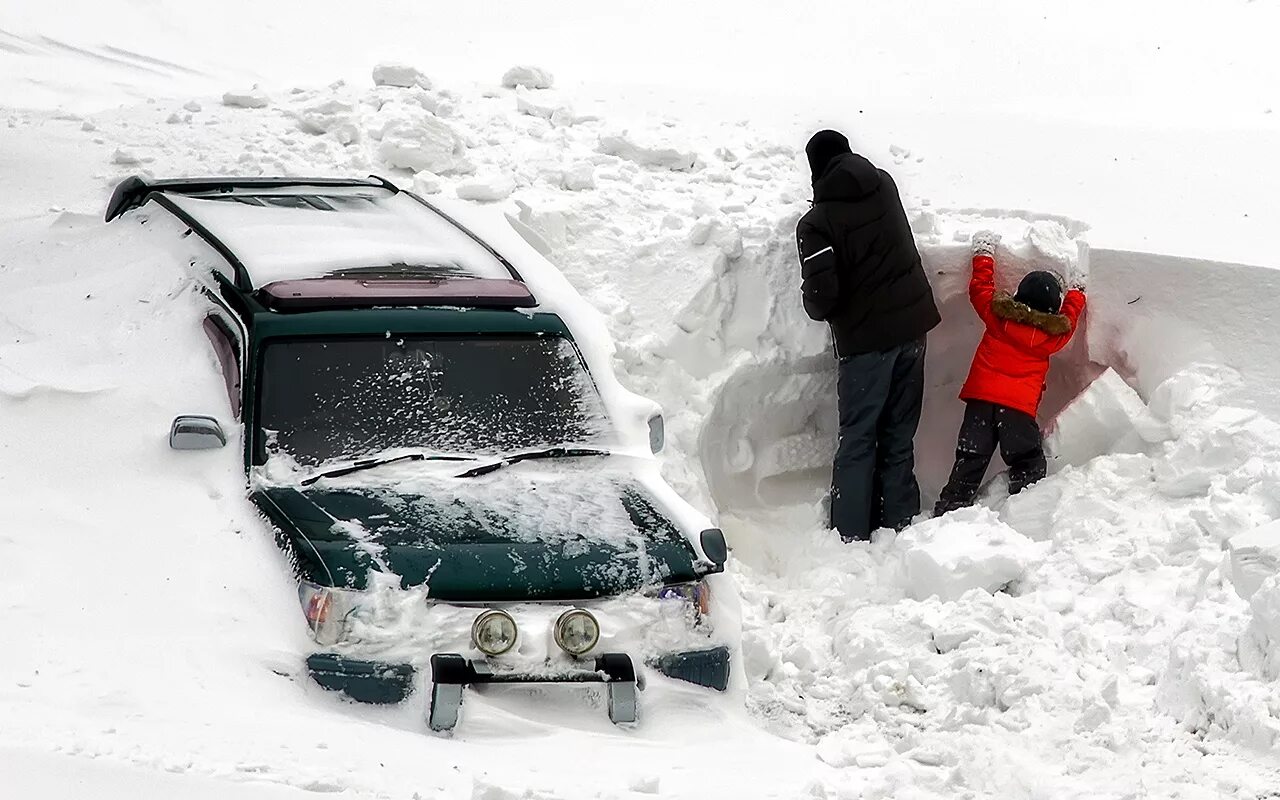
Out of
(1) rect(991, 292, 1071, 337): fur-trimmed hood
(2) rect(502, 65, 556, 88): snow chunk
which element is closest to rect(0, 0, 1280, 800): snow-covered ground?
(2) rect(502, 65, 556, 88): snow chunk

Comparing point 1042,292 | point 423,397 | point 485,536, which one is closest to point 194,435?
point 423,397

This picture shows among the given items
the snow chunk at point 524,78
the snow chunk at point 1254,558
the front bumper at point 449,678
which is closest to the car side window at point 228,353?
the front bumper at point 449,678

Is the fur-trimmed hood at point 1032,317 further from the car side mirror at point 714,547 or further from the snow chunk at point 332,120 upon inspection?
the snow chunk at point 332,120

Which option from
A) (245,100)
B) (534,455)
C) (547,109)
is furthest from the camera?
(547,109)

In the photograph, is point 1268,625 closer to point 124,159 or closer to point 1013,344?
point 1013,344

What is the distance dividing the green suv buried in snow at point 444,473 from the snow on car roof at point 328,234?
2cm

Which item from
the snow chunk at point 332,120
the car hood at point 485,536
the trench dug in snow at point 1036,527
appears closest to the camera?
the car hood at point 485,536

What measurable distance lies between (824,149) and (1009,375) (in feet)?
4.47

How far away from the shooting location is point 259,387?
4387 millimetres

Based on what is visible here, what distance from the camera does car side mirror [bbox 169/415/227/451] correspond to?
164 inches

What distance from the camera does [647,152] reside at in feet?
25.4

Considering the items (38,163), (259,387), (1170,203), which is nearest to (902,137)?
(1170,203)

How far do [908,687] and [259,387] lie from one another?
2.33m

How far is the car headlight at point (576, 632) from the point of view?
385 cm
